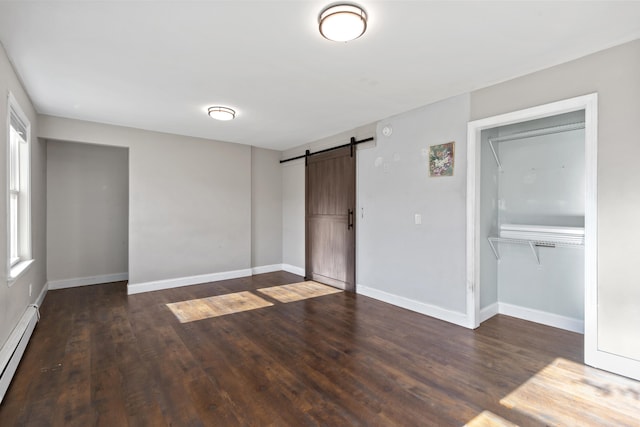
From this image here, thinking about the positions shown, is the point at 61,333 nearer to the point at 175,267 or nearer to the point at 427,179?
the point at 175,267

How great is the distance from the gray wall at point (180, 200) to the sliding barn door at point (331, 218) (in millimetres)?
1296

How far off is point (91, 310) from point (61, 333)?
2.61ft

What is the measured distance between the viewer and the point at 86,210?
17.6 ft

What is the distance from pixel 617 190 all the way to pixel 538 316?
179cm

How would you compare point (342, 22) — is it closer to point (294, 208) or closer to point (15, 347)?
point (15, 347)

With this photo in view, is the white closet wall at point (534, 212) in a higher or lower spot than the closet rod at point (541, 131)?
lower

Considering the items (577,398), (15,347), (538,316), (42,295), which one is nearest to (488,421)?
Result: (577,398)

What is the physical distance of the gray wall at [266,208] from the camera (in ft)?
20.9

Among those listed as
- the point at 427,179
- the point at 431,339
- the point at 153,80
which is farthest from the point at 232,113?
the point at 431,339

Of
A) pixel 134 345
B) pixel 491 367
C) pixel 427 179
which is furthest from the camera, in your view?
pixel 427 179

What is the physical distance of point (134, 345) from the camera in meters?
3.02

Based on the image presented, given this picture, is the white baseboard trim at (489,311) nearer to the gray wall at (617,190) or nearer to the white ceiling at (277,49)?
the gray wall at (617,190)

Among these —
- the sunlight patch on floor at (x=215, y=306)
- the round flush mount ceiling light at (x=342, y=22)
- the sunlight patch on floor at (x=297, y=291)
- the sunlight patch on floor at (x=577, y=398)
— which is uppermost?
the round flush mount ceiling light at (x=342, y=22)

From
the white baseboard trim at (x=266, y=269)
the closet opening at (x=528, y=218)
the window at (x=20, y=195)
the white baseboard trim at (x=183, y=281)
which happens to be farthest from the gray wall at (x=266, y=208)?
the closet opening at (x=528, y=218)
